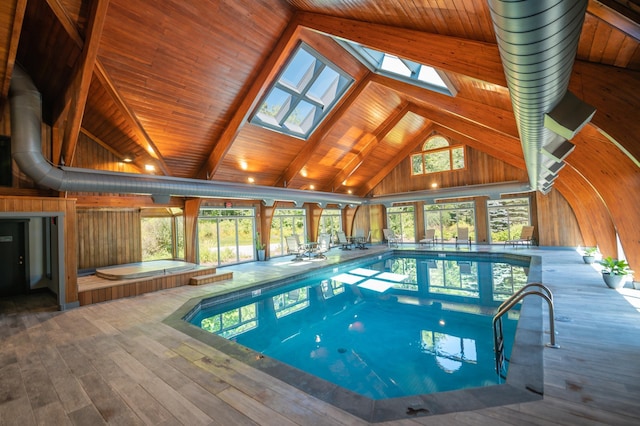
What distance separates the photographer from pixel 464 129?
29.4 feet

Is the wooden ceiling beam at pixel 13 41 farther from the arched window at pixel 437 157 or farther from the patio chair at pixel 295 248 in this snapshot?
the arched window at pixel 437 157

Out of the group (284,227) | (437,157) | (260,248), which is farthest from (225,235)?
(437,157)

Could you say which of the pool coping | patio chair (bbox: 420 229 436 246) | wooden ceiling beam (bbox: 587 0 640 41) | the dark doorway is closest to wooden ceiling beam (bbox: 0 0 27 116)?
the dark doorway

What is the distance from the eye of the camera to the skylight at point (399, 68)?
6.59 m

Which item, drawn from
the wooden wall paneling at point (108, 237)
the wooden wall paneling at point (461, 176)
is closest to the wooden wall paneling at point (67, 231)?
the wooden wall paneling at point (108, 237)

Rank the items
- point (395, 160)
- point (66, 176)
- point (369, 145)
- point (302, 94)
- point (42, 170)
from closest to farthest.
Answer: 1. point (42, 170)
2. point (66, 176)
3. point (302, 94)
4. point (369, 145)
5. point (395, 160)

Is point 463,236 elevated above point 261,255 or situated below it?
above

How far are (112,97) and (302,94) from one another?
4.59 metres

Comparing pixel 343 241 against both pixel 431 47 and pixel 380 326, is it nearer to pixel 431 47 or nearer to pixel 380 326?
pixel 380 326

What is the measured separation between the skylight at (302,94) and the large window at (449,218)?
335 inches

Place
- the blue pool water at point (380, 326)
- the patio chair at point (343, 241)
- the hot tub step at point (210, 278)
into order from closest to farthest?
1. the blue pool water at point (380, 326)
2. the hot tub step at point (210, 278)
3. the patio chair at point (343, 241)

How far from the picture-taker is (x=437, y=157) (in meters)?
14.4

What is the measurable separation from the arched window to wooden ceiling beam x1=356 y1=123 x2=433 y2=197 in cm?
47

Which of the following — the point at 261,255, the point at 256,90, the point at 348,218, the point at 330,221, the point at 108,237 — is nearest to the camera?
the point at 256,90
